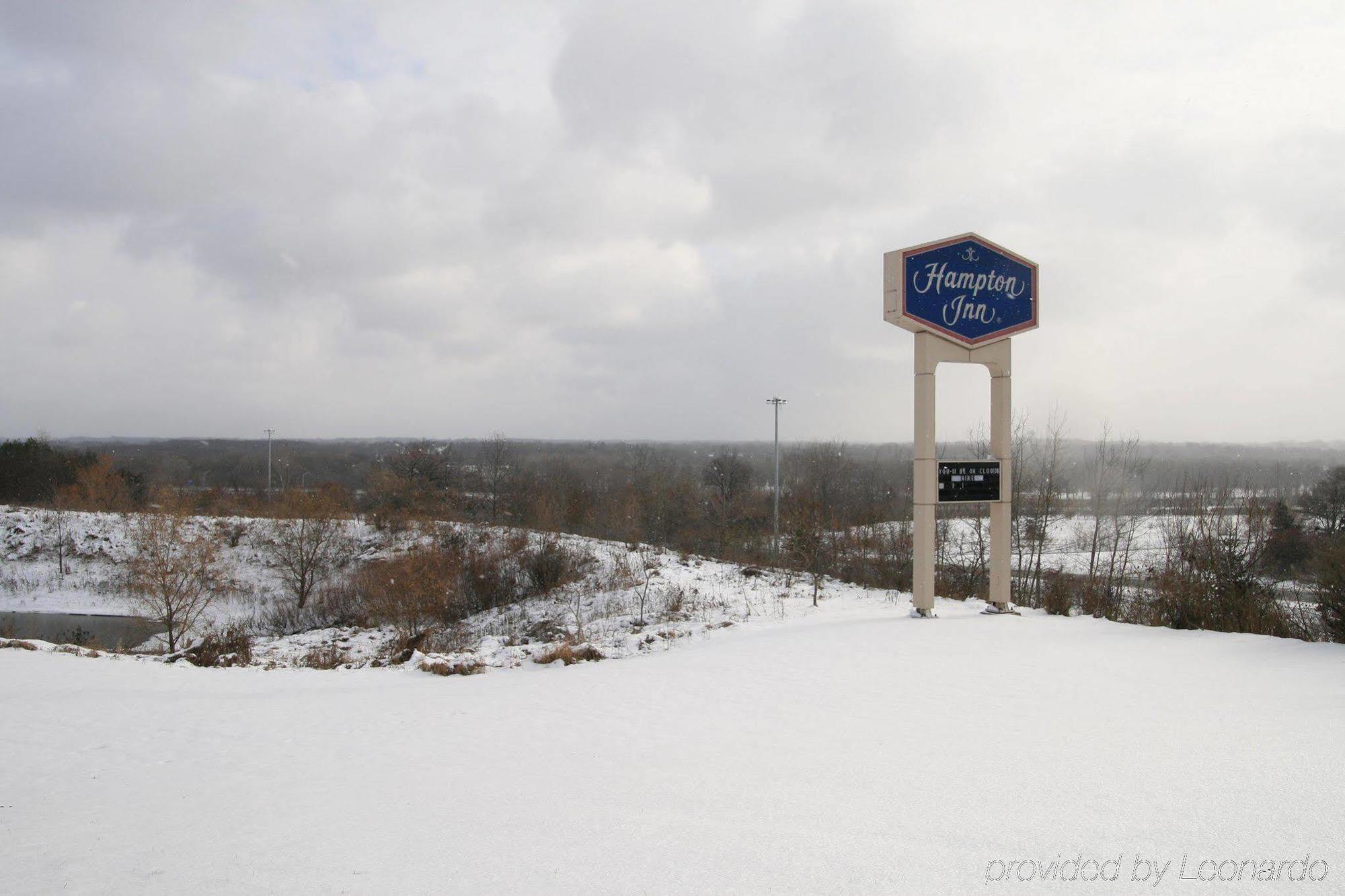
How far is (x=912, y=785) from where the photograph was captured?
4.34 m

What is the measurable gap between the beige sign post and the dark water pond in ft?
70.9

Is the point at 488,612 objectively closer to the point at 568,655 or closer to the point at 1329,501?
the point at 568,655

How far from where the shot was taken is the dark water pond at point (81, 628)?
71.2ft

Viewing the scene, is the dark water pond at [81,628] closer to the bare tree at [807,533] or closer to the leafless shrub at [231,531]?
the leafless shrub at [231,531]

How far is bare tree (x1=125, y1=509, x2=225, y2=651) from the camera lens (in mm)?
19375

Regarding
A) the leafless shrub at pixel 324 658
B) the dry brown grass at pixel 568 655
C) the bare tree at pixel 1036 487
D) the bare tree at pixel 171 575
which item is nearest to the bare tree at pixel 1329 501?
the bare tree at pixel 1036 487

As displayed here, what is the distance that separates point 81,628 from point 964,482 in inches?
1099

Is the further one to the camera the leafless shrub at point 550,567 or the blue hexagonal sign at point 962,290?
the leafless shrub at point 550,567

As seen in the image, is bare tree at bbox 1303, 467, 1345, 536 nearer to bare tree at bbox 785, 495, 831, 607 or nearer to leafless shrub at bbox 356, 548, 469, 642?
bare tree at bbox 785, 495, 831, 607

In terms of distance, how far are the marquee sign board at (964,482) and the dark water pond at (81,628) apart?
2187cm

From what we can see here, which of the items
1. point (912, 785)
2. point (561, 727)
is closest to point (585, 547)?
point (561, 727)

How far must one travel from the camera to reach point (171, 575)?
20.2 meters

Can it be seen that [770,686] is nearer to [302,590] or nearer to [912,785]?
[912,785]

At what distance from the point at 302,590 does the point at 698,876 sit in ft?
90.5
